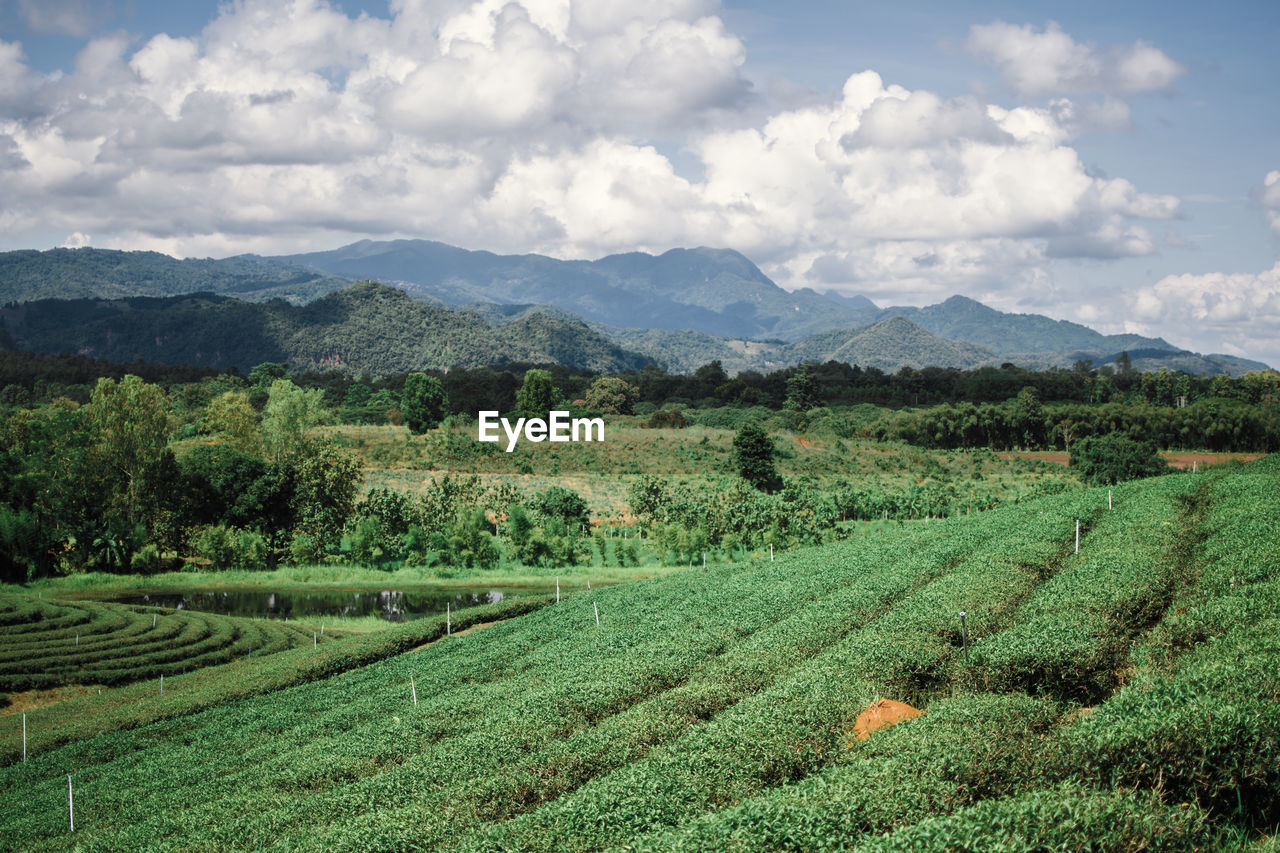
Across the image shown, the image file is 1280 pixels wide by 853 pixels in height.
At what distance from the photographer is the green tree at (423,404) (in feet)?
414

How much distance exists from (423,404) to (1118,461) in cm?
9728

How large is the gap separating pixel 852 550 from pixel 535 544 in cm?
3227

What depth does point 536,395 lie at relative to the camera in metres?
138

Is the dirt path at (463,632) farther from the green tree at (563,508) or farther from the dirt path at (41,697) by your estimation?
the green tree at (563,508)

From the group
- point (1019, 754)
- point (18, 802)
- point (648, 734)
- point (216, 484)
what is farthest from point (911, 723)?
point (216, 484)

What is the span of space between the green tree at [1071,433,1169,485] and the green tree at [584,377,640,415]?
326ft

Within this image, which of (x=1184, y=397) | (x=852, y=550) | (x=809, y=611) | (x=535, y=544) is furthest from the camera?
(x=1184, y=397)

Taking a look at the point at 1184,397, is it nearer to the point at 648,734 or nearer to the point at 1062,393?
the point at 1062,393

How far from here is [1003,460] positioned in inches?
4222

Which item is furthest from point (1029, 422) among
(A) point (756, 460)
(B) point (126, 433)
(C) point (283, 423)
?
(B) point (126, 433)

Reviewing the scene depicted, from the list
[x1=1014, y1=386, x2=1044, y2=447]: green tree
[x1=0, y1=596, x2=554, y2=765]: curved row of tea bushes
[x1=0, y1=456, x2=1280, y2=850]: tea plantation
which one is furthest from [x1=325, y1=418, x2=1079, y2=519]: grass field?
[x1=0, y1=456, x2=1280, y2=850]: tea plantation

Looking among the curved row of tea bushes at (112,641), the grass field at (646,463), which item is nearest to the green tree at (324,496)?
the grass field at (646,463)

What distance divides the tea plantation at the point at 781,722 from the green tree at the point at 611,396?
129 m

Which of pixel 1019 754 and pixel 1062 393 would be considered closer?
pixel 1019 754
